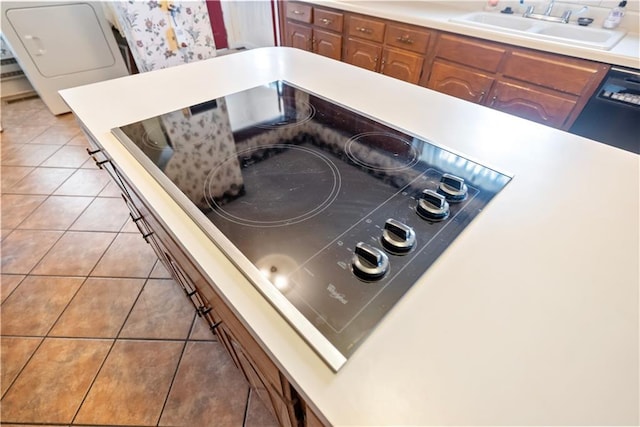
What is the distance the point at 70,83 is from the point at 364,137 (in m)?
3.31

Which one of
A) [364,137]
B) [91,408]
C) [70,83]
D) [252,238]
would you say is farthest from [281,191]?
[70,83]

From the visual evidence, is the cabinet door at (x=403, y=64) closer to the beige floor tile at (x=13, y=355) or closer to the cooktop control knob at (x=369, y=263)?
the cooktop control knob at (x=369, y=263)

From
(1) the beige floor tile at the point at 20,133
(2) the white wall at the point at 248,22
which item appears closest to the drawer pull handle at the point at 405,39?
(2) the white wall at the point at 248,22

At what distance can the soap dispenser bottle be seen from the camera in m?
1.74

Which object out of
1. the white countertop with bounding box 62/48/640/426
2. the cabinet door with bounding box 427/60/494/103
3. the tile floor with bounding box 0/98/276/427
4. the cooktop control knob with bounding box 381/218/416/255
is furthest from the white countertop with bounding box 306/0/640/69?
the tile floor with bounding box 0/98/276/427

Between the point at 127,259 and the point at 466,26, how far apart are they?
2.29 meters

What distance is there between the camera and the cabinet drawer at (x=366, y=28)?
7.29ft

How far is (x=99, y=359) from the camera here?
51.1 inches

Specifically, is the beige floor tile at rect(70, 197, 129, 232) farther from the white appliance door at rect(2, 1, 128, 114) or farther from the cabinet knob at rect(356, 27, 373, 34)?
the cabinet knob at rect(356, 27, 373, 34)

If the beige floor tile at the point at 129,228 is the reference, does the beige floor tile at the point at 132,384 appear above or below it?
below

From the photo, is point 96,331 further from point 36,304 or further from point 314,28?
point 314,28

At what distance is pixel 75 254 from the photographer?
Answer: 1.71 m

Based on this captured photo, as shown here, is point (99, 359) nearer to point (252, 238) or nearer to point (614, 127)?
point (252, 238)

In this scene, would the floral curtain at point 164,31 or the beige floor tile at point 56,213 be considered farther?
the floral curtain at point 164,31
